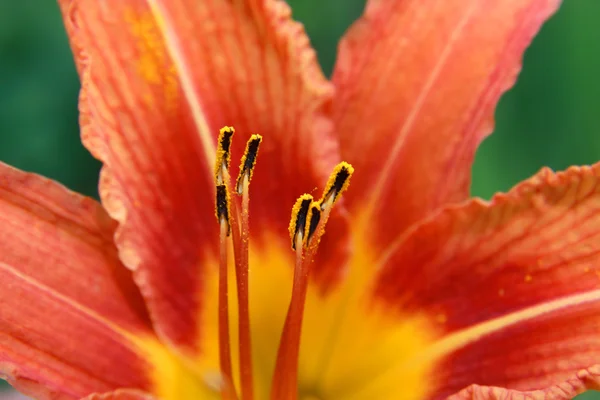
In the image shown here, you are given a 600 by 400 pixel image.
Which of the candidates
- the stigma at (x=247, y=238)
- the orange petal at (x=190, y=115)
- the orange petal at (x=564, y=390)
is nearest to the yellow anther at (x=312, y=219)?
the stigma at (x=247, y=238)

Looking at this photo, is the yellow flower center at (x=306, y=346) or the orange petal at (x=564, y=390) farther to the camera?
the yellow flower center at (x=306, y=346)

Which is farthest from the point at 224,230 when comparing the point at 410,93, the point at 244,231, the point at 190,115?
the point at 410,93

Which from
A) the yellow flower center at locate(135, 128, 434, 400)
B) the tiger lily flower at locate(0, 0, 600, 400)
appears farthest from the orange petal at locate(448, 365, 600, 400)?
the yellow flower center at locate(135, 128, 434, 400)

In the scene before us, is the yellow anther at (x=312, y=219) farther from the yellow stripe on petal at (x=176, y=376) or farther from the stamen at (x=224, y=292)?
the yellow stripe on petal at (x=176, y=376)

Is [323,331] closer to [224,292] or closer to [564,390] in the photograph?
[224,292]

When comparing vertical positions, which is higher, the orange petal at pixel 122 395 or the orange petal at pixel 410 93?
the orange petal at pixel 410 93

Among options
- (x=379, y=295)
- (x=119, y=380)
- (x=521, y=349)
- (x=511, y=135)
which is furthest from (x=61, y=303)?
(x=511, y=135)

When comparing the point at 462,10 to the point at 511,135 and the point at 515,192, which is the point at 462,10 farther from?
the point at 511,135
